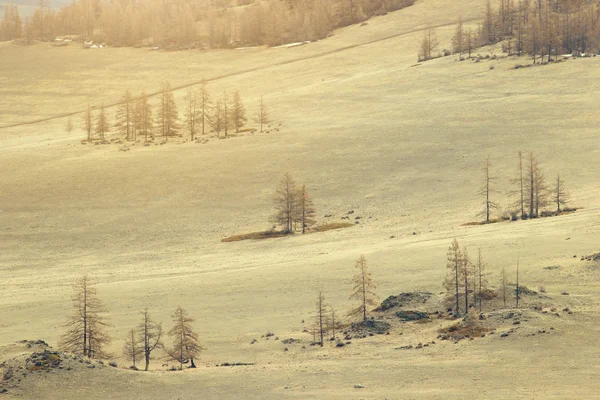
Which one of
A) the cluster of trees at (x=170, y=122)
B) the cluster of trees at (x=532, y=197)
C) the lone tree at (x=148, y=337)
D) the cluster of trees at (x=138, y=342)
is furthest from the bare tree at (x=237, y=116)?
the cluster of trees at (x=138, y=342)

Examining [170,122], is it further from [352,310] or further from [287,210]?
[352,310]

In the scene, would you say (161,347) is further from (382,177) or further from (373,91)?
(373,91)

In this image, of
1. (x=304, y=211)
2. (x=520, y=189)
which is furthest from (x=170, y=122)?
(x=520, y=189)

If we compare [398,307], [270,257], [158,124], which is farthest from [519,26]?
[398,307]

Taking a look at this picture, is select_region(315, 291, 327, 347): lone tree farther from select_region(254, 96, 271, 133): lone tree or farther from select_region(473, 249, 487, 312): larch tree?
select_region(254, 96, 271, 133): lone tree

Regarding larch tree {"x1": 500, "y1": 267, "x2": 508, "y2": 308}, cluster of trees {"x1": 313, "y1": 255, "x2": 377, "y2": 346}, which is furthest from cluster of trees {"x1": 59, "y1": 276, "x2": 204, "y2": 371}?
A: larch tree {"x1": 500, "y1": 267, "x2": 508, "y2": 308}

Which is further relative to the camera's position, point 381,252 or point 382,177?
point 382,177
